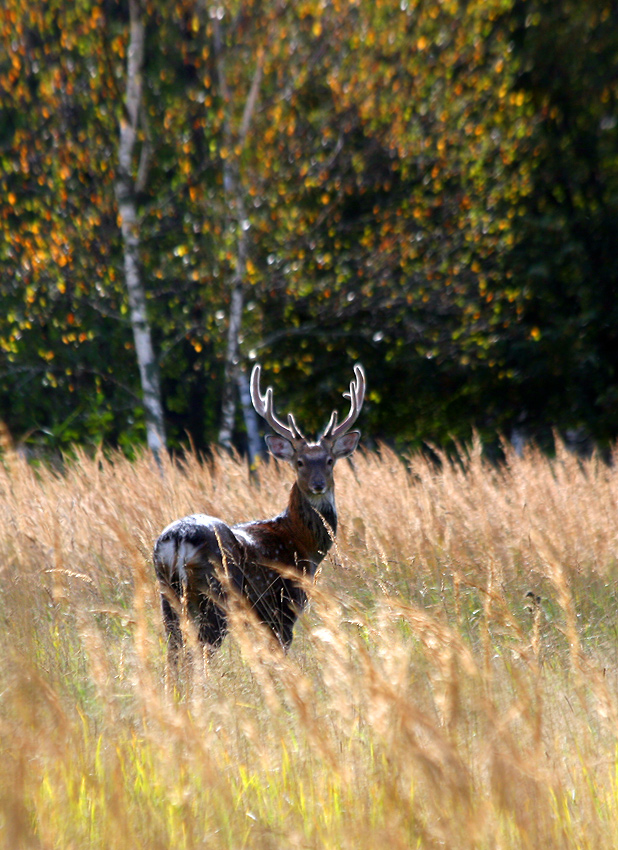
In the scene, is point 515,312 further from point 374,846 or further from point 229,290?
point 374,846

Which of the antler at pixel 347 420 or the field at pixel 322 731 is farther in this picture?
the antler at pixel 347 420

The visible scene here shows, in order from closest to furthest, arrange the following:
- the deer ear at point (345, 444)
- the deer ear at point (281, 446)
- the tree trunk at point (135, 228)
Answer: the deer ear at point (281, 446)
the deer ear at point (345, 444)
the tree trunk at point (135, 228)

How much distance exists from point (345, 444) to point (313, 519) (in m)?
0.73

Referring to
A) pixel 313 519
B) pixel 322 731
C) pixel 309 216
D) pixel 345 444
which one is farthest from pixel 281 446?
pixel 309 216

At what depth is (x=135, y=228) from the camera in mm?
10500

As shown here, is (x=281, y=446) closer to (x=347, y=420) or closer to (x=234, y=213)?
(x=347, y=420)

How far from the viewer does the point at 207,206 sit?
10.9 meters

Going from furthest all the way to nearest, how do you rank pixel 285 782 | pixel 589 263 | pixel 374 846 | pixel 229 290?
pixel 589 263 → pixel 229 290 → pixel 285 782 → pixel 374 846

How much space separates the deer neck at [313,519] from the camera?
16.5 feet

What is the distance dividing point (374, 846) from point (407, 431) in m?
10.2

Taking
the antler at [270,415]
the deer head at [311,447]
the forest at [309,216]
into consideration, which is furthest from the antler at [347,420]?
the forest at [309,216]

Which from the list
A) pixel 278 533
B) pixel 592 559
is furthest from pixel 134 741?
pixel 592 559

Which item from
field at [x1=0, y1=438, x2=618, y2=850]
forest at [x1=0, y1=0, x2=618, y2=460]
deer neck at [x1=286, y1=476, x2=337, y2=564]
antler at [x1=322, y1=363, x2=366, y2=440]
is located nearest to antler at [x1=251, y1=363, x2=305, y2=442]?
antler at [x1=322, y1=363, x2=366, y2=440]

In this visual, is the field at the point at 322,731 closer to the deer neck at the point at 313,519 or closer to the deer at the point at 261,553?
the deer at the point at 261,553
